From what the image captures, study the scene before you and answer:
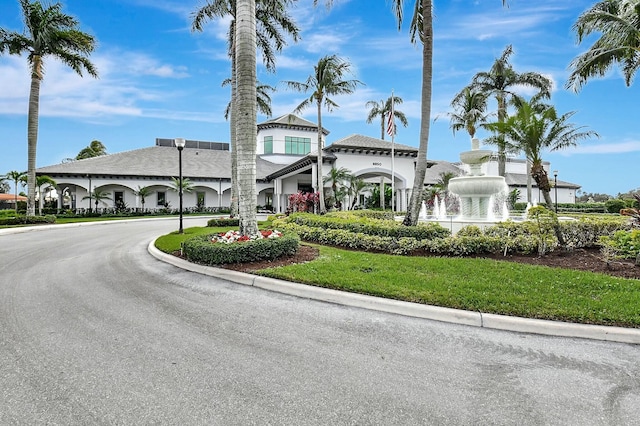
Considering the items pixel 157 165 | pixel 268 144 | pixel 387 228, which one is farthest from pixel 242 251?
pixel 268 144

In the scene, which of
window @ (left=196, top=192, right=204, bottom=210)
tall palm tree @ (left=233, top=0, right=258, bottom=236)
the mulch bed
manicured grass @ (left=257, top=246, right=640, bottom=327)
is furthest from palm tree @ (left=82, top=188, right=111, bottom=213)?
manicured grass @ (left=257, top=246, right=640, bottom=327)

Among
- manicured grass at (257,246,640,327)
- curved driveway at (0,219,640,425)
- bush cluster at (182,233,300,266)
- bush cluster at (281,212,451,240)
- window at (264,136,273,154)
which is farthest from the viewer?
window at (264,136,273,154)

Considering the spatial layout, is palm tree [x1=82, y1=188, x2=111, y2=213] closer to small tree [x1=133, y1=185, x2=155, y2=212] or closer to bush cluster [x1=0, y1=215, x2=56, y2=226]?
small tree [x1=133, y1=185, x2=155, y2=212]

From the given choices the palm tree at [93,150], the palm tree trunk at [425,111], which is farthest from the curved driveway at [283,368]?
the palm tree at [93,150]

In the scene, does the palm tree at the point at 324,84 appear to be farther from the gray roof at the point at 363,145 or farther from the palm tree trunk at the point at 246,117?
the palm tree trunk at the point at 246,117

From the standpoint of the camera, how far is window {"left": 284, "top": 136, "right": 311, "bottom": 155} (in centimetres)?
4616

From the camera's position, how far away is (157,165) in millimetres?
39938

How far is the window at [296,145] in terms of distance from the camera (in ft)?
151

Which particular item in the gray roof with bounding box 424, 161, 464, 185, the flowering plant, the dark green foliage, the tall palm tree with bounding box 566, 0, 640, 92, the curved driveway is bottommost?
the curved driveway

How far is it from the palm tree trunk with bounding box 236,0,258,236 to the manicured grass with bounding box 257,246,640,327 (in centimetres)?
239

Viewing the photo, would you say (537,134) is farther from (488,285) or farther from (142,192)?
(142,192)

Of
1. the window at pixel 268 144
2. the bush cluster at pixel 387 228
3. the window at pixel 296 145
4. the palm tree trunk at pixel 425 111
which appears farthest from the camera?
the window at pixel 296 145

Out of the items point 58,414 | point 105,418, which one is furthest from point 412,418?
point 58,414

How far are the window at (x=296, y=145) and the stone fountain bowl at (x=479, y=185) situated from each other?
1293 inches
